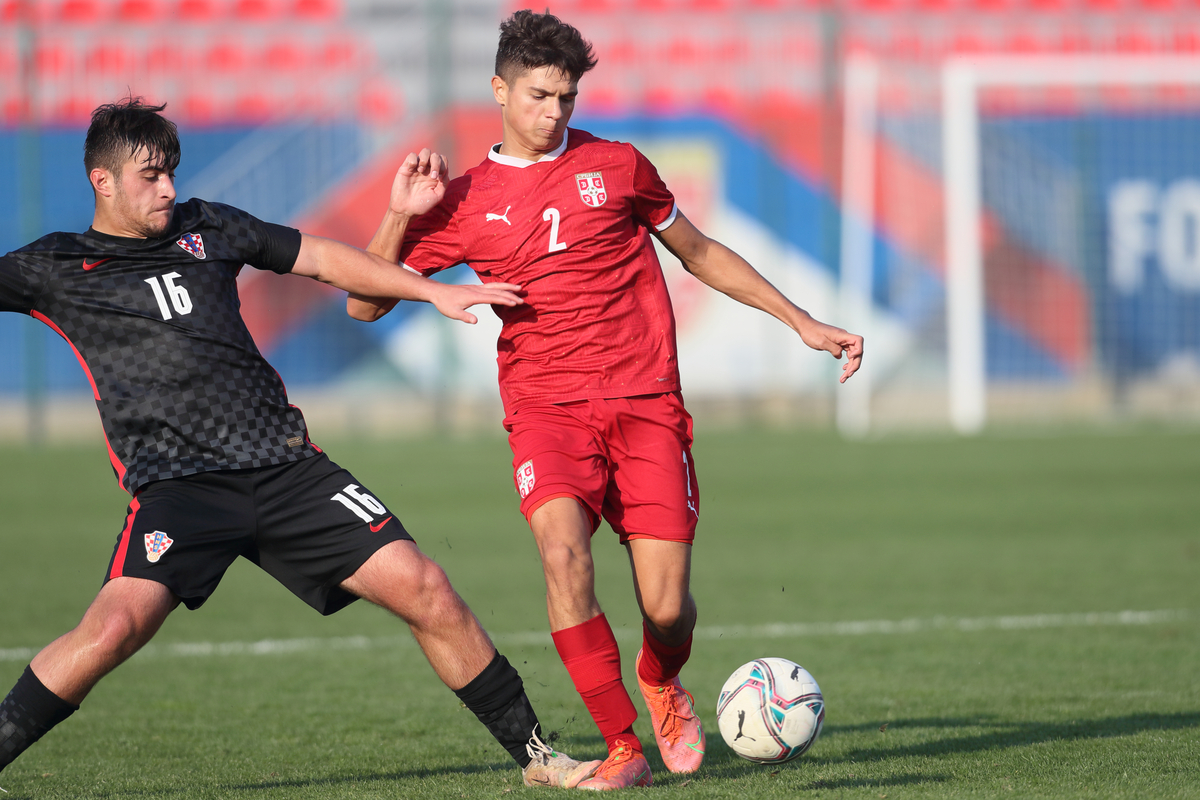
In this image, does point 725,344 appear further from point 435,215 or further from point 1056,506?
point 435,215

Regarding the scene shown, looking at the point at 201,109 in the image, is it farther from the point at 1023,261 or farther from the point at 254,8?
the point at 1023,261

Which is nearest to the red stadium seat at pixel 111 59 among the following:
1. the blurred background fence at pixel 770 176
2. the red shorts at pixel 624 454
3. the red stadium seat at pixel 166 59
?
the blurred background fence at pixel 770 176

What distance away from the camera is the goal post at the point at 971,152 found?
49.0ft

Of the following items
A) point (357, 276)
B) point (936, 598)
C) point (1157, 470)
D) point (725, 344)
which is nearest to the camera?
point (357, 276)

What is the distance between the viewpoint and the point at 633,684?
6188 millimetres

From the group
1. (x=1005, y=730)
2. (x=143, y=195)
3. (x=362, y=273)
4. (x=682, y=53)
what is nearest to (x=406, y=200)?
(x=362, y=273)

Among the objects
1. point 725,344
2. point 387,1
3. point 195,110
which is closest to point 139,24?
point 195,110

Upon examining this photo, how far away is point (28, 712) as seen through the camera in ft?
11.6

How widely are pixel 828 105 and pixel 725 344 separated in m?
3.80

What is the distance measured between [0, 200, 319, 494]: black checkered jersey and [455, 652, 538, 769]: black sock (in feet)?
2.85

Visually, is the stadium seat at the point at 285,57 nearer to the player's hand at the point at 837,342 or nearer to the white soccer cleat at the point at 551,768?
the player's hand at the point at 837,342

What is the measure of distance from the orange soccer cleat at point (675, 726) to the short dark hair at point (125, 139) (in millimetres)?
2183

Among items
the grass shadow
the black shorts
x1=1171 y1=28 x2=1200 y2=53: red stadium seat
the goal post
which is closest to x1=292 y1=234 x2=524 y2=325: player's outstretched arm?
the black shorts

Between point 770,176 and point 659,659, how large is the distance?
1462 cm
